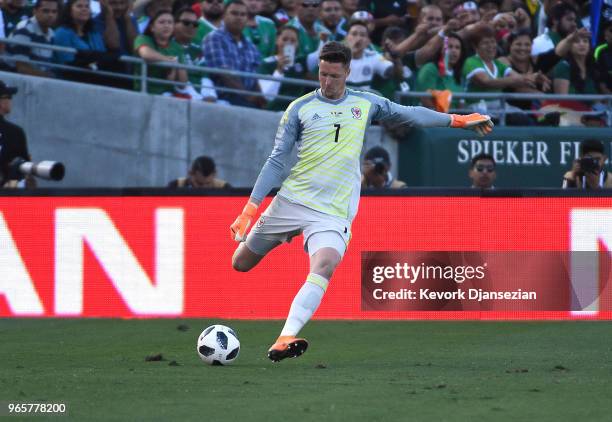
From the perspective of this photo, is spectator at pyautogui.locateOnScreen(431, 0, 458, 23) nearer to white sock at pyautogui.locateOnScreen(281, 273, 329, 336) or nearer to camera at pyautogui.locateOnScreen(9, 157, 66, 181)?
camera at pyautogui.locateOnScreen(9, 157, 66, 181)

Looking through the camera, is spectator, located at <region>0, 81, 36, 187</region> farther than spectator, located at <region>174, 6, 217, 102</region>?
No

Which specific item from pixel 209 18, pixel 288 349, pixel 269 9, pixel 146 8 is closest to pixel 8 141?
pixel 146 8

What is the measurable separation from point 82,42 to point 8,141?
236 cm

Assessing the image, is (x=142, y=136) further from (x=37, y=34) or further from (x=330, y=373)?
(x=330, y=373)

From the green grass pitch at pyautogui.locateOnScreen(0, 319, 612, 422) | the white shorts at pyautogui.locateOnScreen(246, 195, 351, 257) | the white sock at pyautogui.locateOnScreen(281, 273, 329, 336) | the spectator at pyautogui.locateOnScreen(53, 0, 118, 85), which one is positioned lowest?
the green grass pitch at pyautogui.locateOnScreen(0, 319, 612, 422)

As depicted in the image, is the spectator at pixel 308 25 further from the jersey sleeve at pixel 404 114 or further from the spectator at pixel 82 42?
the jersey sleeve at pixel 404 114

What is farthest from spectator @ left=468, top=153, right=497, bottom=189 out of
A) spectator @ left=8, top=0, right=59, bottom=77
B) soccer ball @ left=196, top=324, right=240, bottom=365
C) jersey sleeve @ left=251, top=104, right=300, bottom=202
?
soccer ball @ left=196, top=324, right=240, bottom=365

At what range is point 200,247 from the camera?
14.7 metres

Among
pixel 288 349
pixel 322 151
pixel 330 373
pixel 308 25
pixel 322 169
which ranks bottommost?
pixel 330 373

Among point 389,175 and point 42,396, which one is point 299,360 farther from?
point 389,175

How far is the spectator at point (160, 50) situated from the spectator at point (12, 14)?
150 centimetres

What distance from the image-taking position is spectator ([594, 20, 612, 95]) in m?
18.3

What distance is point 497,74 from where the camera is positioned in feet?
59.6

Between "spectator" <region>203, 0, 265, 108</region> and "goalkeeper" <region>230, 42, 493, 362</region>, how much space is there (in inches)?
296
